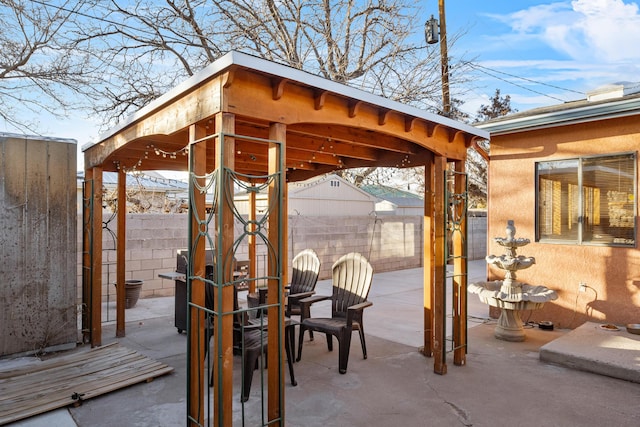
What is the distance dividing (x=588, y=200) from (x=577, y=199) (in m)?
0.12

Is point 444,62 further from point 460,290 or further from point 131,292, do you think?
point 131,292

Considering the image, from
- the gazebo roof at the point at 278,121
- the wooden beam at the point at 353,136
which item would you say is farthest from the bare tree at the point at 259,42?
the wooden beam at the point at 353,136

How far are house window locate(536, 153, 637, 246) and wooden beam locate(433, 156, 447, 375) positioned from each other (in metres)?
2.45

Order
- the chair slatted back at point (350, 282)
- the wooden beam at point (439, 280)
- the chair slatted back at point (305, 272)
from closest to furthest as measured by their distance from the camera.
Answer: the wooden beam at point (439, 280), the chair slatted back at point (350, 282), the chair slatted back at point (305, 272)

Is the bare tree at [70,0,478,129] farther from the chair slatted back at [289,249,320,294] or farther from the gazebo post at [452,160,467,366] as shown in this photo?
the gazebo post at [452,160,467,366]

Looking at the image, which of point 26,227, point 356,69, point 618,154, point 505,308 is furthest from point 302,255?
point 356,69

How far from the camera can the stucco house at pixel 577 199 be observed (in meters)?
4.77

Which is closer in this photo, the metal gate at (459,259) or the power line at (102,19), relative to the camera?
the metal gate at (459,259)

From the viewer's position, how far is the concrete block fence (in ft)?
21.5

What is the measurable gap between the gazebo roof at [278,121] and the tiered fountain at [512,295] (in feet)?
4.37

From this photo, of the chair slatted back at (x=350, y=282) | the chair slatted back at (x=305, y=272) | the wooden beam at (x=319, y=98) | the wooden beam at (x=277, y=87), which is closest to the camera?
the wooden beam at (x=277, y=87)

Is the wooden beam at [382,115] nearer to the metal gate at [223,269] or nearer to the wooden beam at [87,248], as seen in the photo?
the metal gate at [223,269]

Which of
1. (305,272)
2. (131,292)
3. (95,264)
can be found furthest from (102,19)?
(305,272)

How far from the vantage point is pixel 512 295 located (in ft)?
15.0
